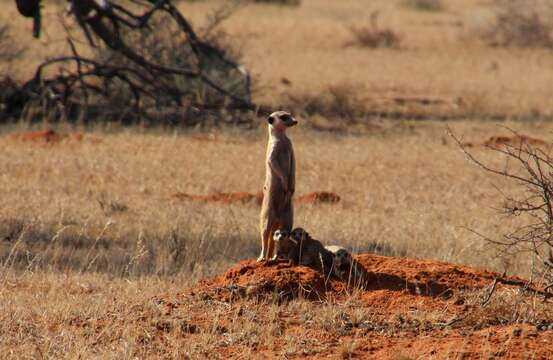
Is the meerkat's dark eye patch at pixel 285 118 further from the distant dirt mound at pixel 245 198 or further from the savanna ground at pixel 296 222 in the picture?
the distant dirt mound at pixel 245 198

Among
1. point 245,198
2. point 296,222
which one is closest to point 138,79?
point 245,198

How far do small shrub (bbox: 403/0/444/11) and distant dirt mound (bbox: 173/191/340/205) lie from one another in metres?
27.1

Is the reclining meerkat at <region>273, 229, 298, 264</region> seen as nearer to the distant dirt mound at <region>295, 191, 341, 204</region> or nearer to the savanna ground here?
the savanna ground

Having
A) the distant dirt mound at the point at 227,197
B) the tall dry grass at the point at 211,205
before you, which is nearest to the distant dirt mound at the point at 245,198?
the distant dirt mound at the point at 227,197

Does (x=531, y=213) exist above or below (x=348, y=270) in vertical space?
above

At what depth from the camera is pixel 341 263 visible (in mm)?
6168

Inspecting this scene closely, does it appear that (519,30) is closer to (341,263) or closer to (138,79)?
(138,79)

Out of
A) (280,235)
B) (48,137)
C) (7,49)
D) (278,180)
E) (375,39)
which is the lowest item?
(48,137)

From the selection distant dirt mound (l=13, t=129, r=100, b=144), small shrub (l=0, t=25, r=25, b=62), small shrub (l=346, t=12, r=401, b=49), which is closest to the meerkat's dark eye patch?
distant dirt mound (l=13, t=129, r=100, b=144)

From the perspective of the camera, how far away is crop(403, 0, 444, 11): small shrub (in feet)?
121

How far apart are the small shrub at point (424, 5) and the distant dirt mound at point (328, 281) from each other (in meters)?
31.3

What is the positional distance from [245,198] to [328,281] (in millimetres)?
4329

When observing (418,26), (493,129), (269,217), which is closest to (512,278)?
(269,217)

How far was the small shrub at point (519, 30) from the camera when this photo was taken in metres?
26.0
